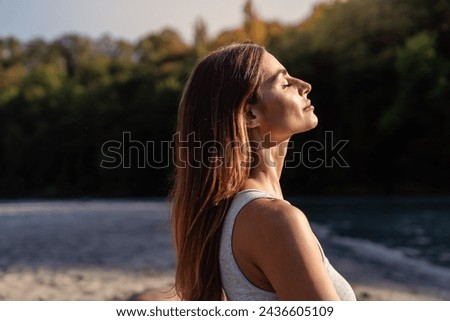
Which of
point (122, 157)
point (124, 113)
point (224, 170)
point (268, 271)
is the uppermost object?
point (224, 170)

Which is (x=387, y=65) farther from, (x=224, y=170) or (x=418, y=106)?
(x=224, y=170)

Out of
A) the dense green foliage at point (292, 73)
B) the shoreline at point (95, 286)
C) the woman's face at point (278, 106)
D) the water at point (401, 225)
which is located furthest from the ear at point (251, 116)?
the dense green foliage at point (292, 73)

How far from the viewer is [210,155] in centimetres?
99

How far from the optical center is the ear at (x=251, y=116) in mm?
1001

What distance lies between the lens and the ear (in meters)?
1.00

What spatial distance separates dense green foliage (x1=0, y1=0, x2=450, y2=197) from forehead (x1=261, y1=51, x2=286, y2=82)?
17219 mm

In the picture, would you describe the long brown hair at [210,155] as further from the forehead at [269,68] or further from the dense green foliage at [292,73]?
the dense green foliage at [292,73]

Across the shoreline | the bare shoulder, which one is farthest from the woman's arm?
the shoreline

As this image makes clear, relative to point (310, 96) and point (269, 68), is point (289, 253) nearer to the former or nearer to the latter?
point (269, 68)

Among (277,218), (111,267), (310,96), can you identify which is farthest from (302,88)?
(310,96)

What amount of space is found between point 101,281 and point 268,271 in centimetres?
588

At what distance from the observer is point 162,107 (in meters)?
30.0

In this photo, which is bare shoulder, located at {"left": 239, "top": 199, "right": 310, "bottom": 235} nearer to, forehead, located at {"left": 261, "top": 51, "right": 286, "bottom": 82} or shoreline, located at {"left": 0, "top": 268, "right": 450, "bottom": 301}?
forehead, located at {"left": 261, "top": 51, "right": 286, "bottom": 82}

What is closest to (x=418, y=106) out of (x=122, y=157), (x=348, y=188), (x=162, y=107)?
(x=348, y=188)
